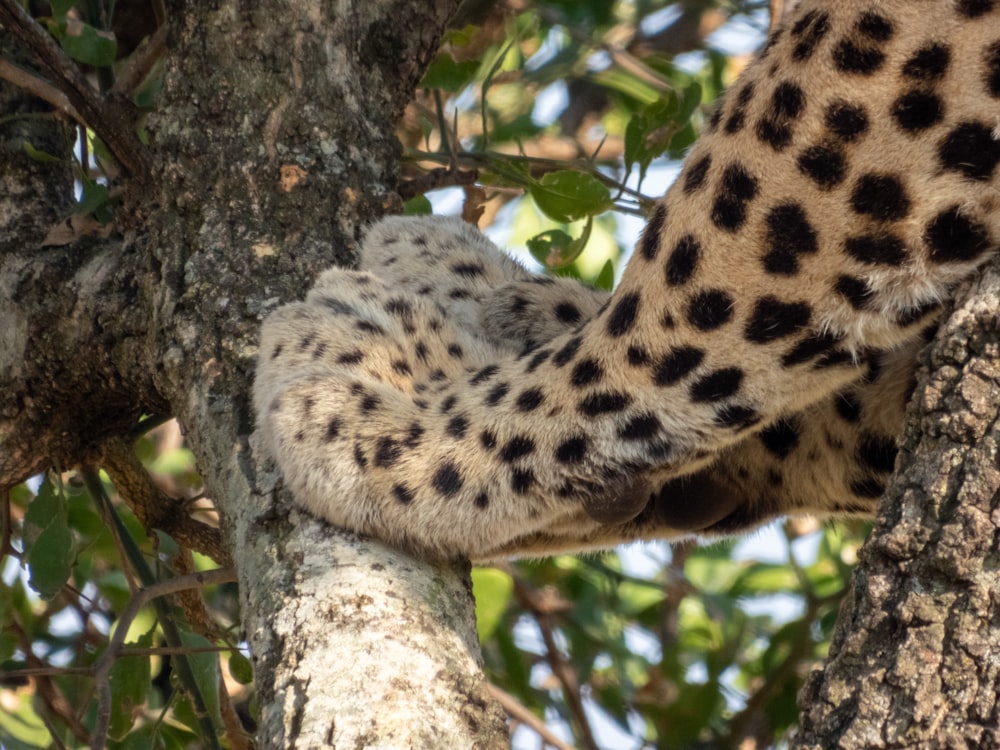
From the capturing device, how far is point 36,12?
3686 mm

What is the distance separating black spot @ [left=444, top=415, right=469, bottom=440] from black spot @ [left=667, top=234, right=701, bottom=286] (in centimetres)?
48

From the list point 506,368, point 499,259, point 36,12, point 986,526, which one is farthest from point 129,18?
point 986,526

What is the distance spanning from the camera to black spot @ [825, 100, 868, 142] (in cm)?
211

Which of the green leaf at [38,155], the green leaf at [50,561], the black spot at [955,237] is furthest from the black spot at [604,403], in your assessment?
the green leaf at [38,155]

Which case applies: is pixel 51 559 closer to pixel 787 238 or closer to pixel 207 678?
pixel 207 678

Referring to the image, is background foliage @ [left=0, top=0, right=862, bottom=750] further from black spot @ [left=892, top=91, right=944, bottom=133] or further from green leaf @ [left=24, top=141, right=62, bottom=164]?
black spot @ [left=892, top=91, right=944, bottom=133]

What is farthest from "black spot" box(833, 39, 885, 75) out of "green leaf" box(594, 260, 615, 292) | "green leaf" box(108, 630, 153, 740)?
"green leaf" box(108, 630, 153, 740)

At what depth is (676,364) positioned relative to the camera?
230cm

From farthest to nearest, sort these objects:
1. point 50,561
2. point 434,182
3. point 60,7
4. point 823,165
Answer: point 434,182 → point 60,7 → point 50,561 → point 823,165

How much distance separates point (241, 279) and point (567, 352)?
2.12ft

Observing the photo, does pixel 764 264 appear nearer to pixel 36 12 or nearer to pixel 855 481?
pixel 855 481

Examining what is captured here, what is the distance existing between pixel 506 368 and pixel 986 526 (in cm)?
119

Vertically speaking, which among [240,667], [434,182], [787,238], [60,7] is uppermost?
[60,7]

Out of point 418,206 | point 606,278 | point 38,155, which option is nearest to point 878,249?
point 606,278
